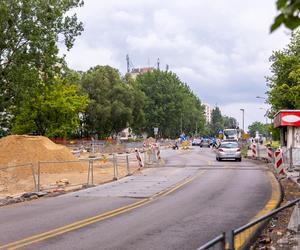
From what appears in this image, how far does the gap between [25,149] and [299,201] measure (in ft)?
89.5

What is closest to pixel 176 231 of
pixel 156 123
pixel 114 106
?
pixel 114 106

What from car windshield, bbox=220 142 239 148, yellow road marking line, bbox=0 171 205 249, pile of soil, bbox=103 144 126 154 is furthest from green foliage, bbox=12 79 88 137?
yellow road marking line, bbox=0 171 205 249

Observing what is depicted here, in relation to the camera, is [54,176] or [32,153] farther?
[32,153]

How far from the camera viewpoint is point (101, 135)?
3413 inches

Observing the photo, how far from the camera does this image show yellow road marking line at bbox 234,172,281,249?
5173 millimetres

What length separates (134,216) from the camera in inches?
509

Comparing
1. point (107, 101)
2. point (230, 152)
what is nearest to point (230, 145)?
point (230, 152)

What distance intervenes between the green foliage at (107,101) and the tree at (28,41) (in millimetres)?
37040

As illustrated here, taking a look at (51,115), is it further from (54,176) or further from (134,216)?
(134,216)

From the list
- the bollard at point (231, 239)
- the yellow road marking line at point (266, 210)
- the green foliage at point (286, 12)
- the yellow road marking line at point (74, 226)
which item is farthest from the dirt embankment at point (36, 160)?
the green foliage at point (286, 12)

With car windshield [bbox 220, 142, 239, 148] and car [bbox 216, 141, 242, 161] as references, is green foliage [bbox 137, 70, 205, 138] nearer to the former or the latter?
car windshield [bbox 220, 142, 239, 148]

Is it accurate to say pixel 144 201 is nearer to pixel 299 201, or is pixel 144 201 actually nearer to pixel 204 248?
pixel 299 201

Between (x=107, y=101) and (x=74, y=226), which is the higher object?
(x=107, y=101)

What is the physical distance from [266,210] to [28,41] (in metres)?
31.9
